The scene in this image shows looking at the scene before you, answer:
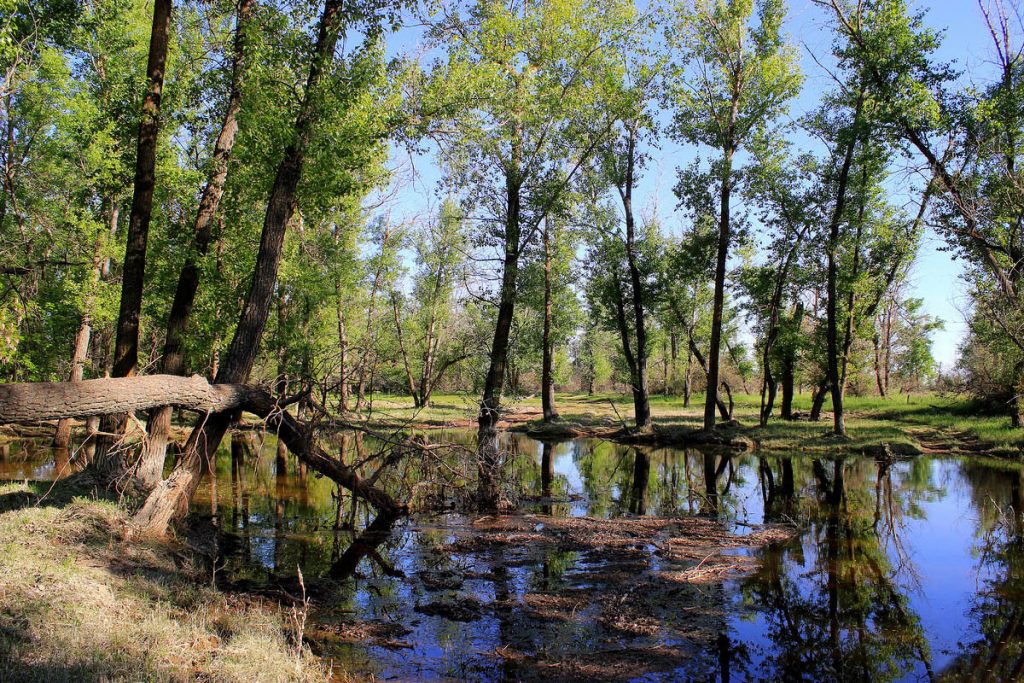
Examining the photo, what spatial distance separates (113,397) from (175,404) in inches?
50.7

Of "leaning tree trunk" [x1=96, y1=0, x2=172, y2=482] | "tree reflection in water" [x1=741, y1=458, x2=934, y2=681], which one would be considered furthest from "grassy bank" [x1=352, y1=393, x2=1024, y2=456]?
"tree reflection in water" [x1=741, y1=458, x2=934, y2=681]

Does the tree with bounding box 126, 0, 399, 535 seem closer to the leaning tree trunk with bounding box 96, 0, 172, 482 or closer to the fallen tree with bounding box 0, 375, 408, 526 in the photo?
the fallen tree with bounding box 0, 375, 408, 526

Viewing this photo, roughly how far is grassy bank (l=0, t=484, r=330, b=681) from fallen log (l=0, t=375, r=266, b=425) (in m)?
1.45

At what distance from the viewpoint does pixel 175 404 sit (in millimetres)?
8867

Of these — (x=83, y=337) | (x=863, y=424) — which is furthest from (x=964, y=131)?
(x=83, y=337)

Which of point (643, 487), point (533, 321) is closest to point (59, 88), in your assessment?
point (643, 487)

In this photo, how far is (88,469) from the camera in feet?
35.3

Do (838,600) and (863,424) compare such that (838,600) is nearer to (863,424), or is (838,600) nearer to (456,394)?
(456,394)

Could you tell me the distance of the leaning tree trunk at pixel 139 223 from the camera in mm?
10461

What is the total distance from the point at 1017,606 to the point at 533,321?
34.3 meters

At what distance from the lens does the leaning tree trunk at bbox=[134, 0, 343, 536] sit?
937cm

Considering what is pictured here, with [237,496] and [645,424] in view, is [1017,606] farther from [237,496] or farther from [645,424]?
[645,424]

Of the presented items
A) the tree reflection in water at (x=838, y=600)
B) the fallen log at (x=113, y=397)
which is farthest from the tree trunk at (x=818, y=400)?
the fallen log at (x=113, y=397)

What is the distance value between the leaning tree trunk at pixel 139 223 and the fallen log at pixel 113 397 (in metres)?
2.23
